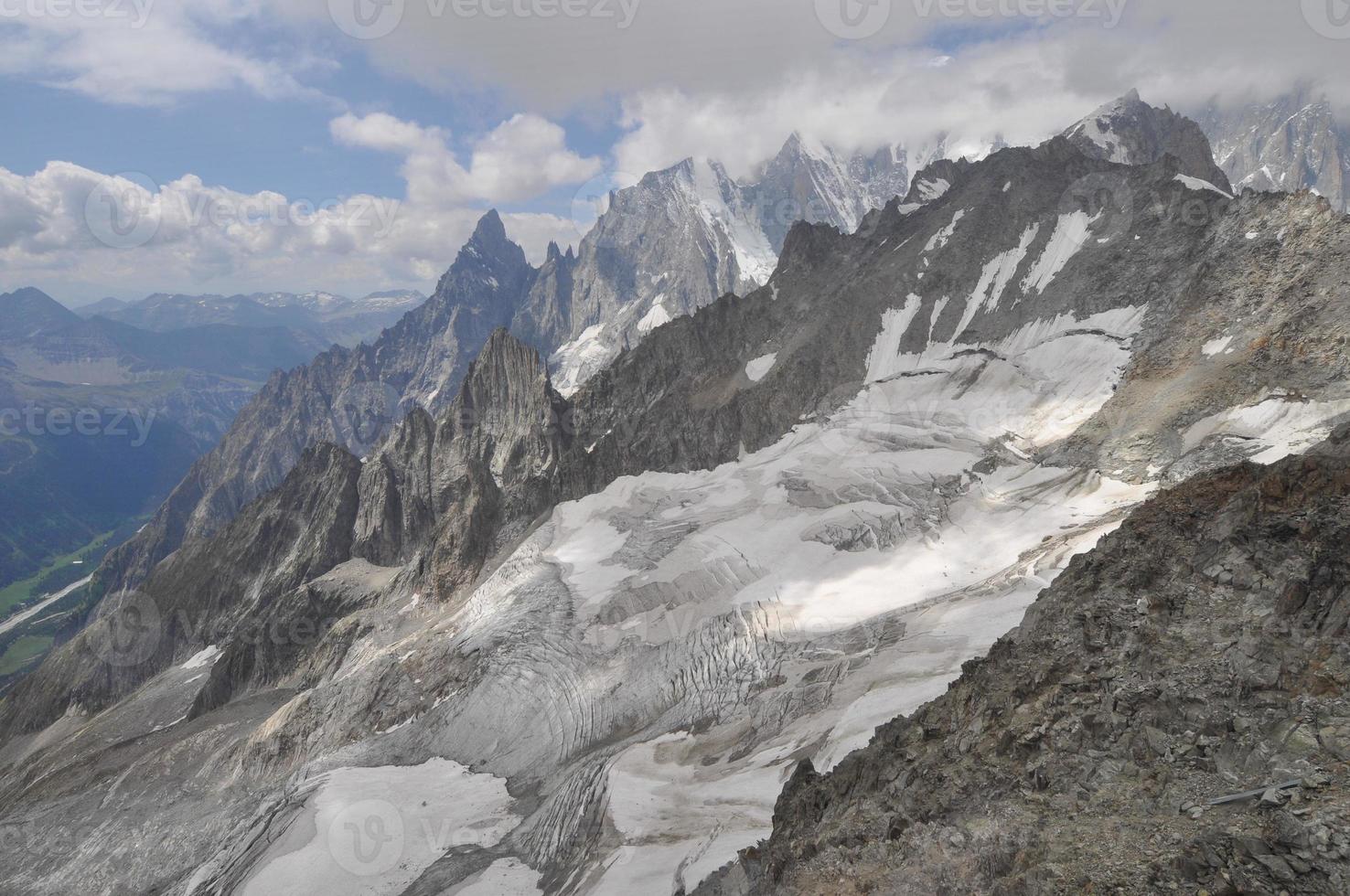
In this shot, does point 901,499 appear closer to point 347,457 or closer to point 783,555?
point 783,555

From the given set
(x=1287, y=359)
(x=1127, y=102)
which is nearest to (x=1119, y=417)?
(x=1287, y=359)

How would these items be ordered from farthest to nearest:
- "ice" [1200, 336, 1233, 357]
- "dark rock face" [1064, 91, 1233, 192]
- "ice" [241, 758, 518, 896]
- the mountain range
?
"dark rock face" [1064, 91, 1233, 192] < "ice" [1200, 336, 1233, 357] < "ice" [241, 758, 518, 896] < the mountain range

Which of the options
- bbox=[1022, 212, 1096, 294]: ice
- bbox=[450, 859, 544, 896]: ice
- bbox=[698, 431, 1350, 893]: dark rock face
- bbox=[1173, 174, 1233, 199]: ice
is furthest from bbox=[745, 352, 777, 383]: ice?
bbox=[698, 431, 1350, 893]: dark rock face

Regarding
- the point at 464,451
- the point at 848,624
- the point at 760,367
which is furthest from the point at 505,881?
the point at 464,451

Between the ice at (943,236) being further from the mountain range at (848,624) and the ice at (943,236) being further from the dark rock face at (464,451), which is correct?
the dark rock face at (464,451)

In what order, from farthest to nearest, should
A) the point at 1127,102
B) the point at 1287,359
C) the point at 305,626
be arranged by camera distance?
the point at 1127,102 < the point at 305,626 < the point at 1287,359

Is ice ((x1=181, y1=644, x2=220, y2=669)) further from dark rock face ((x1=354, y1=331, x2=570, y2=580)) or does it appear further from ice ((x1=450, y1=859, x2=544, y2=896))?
ice ((x1=450, y1=859, x2=544, y2=896))
